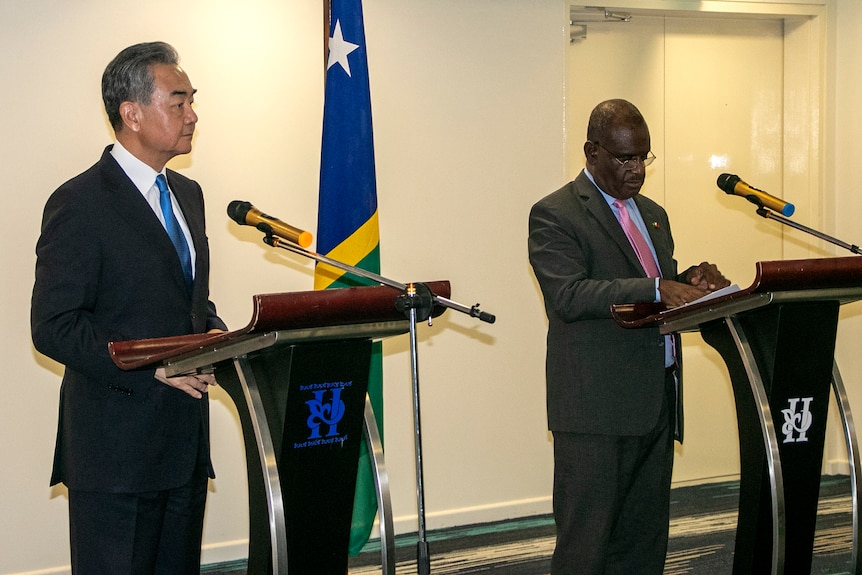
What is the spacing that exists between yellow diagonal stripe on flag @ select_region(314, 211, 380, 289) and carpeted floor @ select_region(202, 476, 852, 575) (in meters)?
1.38

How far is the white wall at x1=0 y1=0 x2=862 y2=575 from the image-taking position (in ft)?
14.3

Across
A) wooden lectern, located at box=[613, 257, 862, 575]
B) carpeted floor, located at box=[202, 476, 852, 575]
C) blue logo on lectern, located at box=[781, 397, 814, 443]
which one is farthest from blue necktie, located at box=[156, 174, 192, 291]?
carpeted floor, located at box=[202, 476, 852, 575]

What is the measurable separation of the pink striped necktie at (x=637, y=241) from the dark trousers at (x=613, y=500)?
1.22 ft

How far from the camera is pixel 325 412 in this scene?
2404 millimetres

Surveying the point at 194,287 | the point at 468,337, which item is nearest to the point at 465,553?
the point at 468,337

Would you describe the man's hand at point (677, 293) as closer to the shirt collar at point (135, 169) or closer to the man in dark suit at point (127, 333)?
the man in dark suit at point (127, 333)

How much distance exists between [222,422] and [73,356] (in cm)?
230

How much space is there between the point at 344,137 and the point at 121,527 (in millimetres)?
2022

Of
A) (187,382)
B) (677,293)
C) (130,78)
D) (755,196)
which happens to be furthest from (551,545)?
(130,78)

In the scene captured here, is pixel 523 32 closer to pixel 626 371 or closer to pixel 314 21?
pixel 314 21

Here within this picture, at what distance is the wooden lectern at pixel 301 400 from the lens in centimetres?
226

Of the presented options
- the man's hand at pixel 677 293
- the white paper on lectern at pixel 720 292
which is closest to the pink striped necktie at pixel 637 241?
the man's hand at pixel 677 293

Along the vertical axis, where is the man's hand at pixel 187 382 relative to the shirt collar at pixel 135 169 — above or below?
below

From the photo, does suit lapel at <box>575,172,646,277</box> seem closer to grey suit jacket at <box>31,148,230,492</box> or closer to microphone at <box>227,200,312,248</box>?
microphone at <box>227,200,312,248</box>
